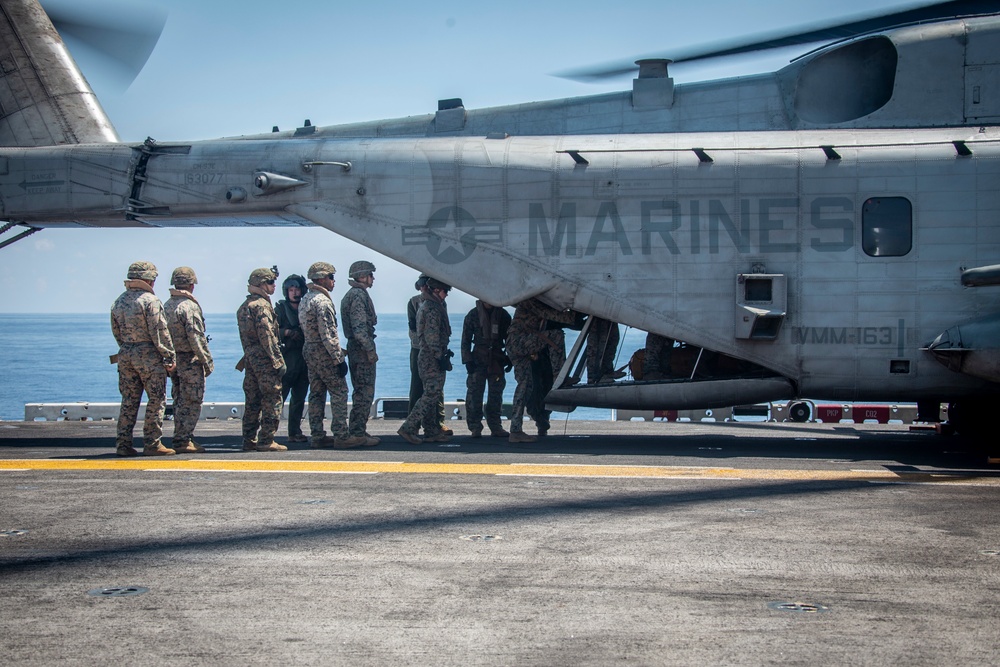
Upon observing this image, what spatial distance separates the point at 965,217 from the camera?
34.2ft

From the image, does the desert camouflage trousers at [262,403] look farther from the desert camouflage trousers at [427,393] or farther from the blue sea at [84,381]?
the blue sea at [84,381]

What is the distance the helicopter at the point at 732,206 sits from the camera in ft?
34.3

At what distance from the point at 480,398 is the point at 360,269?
2.38 meters

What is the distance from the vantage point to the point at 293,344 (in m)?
12.4

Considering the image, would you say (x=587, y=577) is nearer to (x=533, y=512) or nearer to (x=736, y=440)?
(x=533, y=512)

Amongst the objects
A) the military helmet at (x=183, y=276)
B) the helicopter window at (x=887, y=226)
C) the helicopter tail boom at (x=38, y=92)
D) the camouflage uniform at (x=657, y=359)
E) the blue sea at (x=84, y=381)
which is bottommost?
the blue sea at (x=84, y=381)

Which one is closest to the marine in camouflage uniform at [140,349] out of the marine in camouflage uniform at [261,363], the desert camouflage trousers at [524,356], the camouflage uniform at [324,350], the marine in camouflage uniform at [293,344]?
the marine in camouflage uniform at [261,363]

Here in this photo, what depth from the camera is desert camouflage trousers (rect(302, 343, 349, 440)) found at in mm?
11062

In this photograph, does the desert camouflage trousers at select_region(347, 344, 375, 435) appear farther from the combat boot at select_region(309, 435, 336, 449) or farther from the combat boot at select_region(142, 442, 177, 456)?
the combat boot at select_region(142, 442, 177, 456)

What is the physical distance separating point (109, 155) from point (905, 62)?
10.4 metres

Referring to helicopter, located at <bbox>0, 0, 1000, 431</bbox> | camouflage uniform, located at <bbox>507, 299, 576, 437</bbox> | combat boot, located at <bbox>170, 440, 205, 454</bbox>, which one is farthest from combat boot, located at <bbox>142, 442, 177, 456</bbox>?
camouflage uniform, located at <bbox>507, 299, 576, 437</bbox>

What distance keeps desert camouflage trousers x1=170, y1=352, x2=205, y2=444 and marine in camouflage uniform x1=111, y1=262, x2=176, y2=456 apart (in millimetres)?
209

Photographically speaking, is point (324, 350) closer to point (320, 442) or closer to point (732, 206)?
point (320, 442)

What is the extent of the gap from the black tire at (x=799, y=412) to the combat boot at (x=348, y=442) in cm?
738
